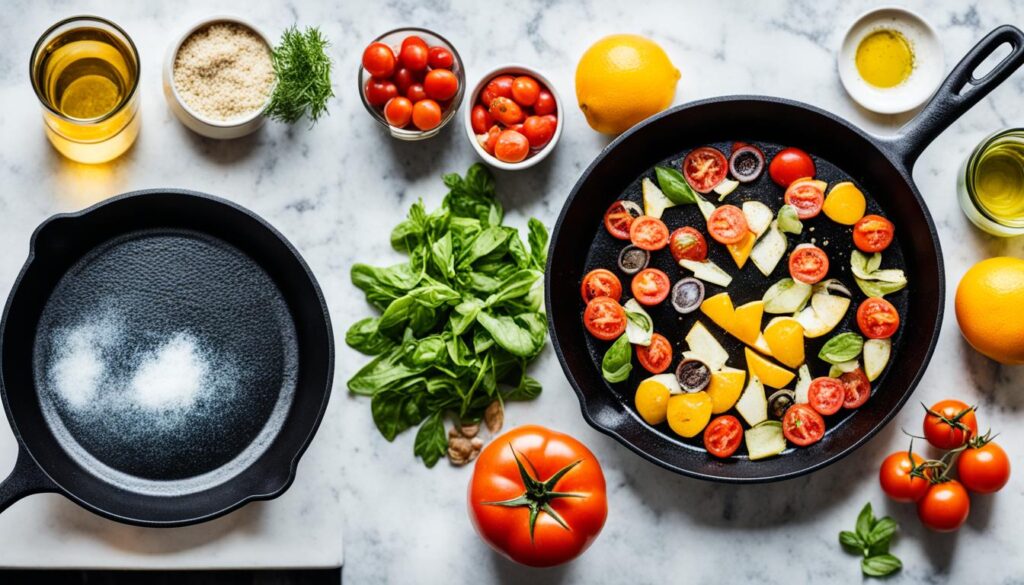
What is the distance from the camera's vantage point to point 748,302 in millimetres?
1957

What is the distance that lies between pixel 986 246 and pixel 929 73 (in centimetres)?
37

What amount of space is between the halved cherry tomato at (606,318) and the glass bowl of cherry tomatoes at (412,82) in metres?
0.46

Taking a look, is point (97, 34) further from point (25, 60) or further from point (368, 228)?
point (368, 228)

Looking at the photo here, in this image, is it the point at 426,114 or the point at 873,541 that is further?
the point at 873,541

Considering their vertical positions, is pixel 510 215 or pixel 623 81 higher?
pixel 623 81

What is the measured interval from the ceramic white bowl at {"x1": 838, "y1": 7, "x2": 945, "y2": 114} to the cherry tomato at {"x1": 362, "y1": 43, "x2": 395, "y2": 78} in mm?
894

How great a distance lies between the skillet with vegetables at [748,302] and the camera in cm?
193

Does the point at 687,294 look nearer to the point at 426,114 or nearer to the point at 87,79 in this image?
the point at 426,114

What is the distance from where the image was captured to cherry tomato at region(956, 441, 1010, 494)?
1.91 meters

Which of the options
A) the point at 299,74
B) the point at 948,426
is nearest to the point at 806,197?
the point at 948,426

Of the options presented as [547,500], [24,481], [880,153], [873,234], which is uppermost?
[880,153]

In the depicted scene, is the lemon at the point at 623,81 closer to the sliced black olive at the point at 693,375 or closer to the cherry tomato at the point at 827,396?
the sliced black olive at the point at 693,375

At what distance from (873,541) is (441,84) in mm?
1235

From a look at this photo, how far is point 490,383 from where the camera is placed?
193 cm
